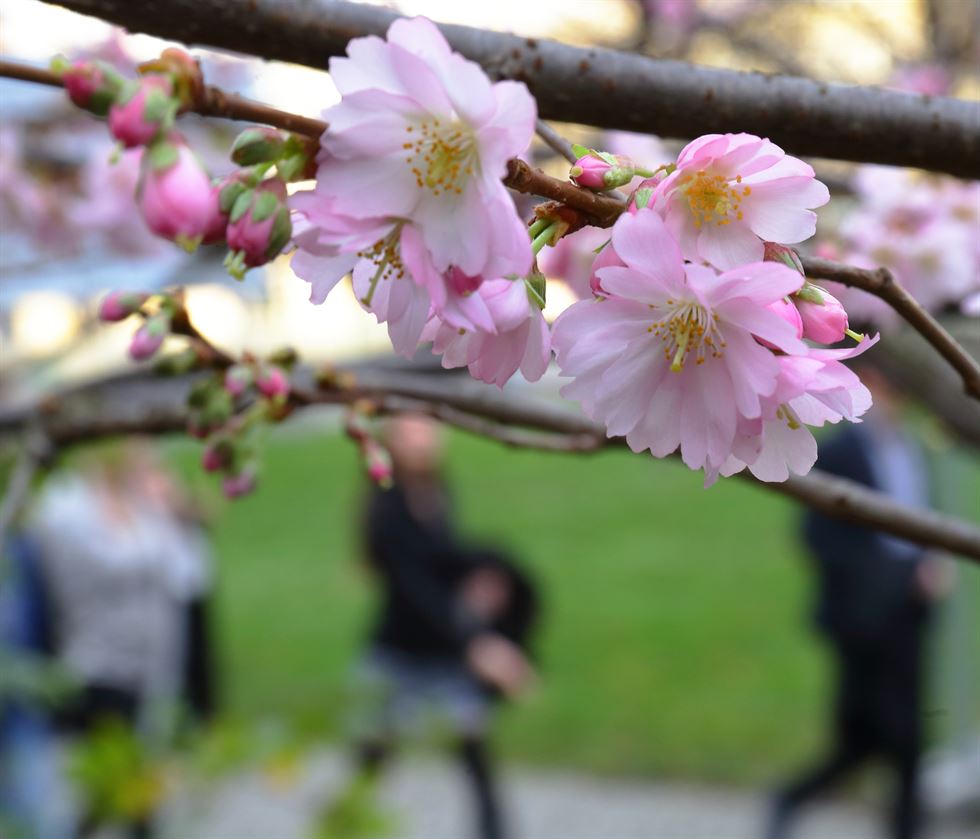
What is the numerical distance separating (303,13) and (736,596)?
9.36 metres

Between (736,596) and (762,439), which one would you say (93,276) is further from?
→ (736,596)

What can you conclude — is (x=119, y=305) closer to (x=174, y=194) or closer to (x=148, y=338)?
(x=148, y=338)

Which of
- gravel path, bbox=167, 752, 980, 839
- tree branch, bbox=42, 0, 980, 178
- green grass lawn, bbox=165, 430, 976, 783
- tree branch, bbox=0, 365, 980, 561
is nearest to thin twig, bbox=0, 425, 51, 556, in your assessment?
tree branch, bbox=0, 365, 980, 561

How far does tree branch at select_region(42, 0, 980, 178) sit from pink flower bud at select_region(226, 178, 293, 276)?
0.87ft

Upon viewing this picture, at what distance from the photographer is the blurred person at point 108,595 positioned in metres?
5.22

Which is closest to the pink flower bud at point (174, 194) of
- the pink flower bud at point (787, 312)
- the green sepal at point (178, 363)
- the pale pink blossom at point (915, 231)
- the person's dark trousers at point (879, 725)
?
the pink flower bud at point (787, 312)

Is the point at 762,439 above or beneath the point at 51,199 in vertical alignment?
above

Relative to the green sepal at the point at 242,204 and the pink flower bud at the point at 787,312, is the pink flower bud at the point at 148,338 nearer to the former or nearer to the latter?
the green sepal at the point at 242,204

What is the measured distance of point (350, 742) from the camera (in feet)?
19.4

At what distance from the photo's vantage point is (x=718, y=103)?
1021 mm

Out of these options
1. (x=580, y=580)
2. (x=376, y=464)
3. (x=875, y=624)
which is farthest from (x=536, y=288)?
(x=580, y=580)

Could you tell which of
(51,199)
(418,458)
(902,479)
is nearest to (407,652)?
(418,458)

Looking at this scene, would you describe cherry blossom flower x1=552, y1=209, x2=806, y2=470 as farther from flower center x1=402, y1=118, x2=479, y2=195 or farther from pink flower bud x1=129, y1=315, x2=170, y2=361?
pink flower bud x1=129, y1=315, x2=170, y2=361

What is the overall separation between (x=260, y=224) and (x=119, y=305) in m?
0.65
